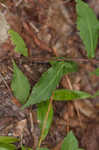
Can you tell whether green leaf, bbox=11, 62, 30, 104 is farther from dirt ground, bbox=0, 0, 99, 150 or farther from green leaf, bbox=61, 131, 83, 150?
green leaf, bbox=61, 131, 83, 150

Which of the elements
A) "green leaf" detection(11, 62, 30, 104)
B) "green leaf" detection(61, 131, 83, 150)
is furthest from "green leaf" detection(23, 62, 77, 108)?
"green leaf" detection(61, 131, 83, 150)

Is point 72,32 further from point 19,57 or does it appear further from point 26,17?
point 19,57

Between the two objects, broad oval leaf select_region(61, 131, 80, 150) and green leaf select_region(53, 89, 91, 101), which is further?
green leaf select_region(53, 89, 91, 101)

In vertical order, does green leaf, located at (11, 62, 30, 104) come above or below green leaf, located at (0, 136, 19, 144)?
above

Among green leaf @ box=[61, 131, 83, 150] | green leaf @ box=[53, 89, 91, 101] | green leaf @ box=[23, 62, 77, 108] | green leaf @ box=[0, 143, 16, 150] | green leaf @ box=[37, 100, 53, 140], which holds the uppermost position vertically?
green leaf @ box=[23, 62, 77, 108]

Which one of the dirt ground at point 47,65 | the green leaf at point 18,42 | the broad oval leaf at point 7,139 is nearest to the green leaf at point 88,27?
the dirt ground at point 47,65

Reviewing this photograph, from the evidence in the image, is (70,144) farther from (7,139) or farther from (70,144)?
(7,139)

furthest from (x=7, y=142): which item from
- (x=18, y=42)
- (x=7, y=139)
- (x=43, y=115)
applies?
(x=18, y=42)

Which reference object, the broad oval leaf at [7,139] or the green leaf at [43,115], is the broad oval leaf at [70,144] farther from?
the broad oval leaf at [7,139]
